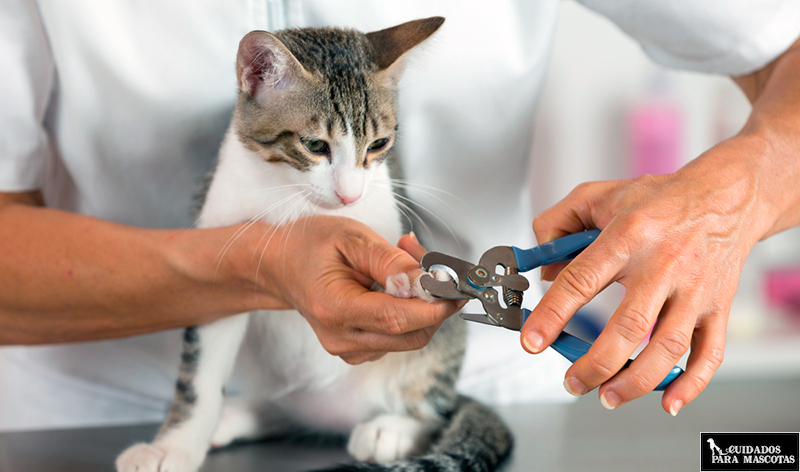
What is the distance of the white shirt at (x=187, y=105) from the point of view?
2.65ft

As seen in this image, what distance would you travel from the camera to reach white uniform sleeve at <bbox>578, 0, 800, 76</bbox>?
85 centimetres

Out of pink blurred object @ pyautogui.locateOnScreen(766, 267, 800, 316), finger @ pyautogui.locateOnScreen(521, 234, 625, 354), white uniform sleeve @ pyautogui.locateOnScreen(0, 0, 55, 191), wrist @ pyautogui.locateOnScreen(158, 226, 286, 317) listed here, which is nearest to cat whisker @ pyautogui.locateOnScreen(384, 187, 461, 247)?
wrist @ pyautogui.locateOnScreen(158, 226, 286, 317)

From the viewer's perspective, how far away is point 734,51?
888 millimetres

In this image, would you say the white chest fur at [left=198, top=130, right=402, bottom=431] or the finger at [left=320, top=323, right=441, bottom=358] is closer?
the finger at [left=320, top=323, right=441, bottom=358]

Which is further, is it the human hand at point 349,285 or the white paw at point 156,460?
the white paw at point 156,460

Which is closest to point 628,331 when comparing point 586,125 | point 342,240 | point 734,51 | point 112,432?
point 342,240

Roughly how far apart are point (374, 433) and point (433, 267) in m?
0.41

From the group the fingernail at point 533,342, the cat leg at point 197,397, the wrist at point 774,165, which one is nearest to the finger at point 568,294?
the fingernail at point 533,342

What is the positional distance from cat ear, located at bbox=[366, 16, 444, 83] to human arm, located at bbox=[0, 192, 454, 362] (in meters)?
0.21

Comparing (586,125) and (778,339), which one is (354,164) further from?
(778,339)

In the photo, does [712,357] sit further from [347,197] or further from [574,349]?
[347,197]

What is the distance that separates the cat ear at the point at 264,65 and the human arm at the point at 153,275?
17cm

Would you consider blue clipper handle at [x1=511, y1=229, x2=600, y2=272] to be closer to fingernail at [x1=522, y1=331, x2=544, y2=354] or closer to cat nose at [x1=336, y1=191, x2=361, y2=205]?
fingernail at [x1=522, y1=331, x2=544, y2=354]

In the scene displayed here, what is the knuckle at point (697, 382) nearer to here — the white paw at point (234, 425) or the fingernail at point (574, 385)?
the fingernail at point (574, 385)
